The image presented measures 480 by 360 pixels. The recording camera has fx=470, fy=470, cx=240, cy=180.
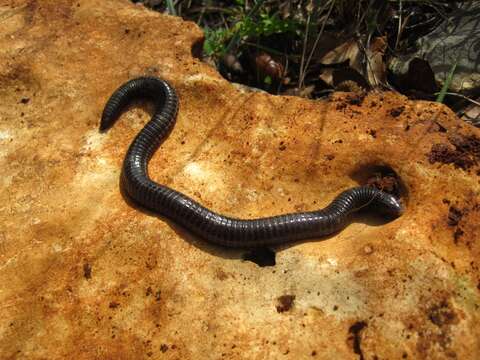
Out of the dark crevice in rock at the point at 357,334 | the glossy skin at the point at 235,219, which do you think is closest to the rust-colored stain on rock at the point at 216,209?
the dark crevice in rock at the point at 357,334

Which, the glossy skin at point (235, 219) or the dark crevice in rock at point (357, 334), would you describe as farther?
the glossy skin at point (235, 219)

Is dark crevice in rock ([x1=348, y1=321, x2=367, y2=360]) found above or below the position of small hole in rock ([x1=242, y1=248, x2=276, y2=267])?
above

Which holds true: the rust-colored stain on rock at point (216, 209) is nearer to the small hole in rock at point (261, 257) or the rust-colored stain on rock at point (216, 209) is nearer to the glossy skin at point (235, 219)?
the small hole in rock at point (261, 257)

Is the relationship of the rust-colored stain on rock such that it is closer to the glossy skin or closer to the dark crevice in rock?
the dark crevice in rock

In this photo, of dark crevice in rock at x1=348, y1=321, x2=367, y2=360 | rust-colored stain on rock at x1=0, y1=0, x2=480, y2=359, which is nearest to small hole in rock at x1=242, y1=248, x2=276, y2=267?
rust-colored stain on rock at x1=0, y1=0, x2=480, y2=359

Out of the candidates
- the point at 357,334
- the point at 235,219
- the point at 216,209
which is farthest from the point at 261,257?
the point at 357,334

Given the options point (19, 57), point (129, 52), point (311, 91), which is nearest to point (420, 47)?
point (311, 91)

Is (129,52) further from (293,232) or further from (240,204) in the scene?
(293,232)
